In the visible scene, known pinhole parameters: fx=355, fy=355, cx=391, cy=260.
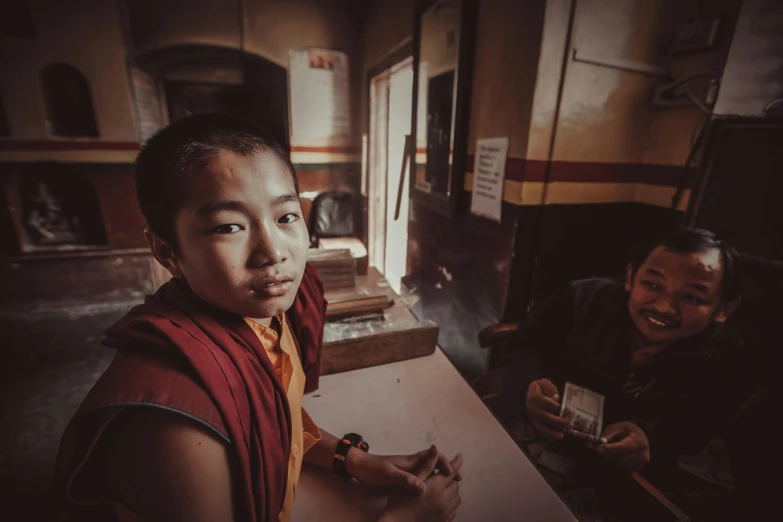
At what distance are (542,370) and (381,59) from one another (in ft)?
11.1

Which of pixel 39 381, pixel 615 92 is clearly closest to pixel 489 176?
pixel 615 92

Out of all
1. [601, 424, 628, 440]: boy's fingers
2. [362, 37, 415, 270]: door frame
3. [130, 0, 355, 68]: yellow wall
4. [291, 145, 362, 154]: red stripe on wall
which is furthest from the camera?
[291, 145, 362, 154]: red stripe on wall

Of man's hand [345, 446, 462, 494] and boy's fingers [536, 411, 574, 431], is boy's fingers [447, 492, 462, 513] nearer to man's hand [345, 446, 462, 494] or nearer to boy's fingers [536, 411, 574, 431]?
man's hand [345, 446, 462, 494]

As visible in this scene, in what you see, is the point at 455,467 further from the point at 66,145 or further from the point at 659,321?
the point at 66,145

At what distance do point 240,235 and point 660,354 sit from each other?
155 centimetres

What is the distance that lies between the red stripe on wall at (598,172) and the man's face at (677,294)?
0.67 m

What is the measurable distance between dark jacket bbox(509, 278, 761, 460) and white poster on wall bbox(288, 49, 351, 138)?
3925mm

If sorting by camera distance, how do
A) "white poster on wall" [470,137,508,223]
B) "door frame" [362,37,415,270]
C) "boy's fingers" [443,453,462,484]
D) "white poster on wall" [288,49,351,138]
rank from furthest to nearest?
"white poster on wall" [288,49,351,138] < "door frame" [362,37,415,270] < "white poster on wall" [470,137,508,223] < "boy's fingers" [443,453,462,484]

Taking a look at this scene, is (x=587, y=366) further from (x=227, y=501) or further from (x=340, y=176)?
(x=340, y=176)

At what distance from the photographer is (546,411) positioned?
56.0 inches

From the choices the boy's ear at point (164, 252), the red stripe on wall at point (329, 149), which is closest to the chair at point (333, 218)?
the red stripe on wall at point (329, 149)

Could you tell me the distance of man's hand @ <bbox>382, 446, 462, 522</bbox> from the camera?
884mm

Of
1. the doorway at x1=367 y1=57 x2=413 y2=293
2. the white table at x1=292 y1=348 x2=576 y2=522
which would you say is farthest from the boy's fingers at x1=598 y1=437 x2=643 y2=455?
the doorway at x1=367 y1=57 x2=413 y2=293

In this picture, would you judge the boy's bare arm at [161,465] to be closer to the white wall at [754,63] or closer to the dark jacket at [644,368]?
the dark jacket at [644,368]
